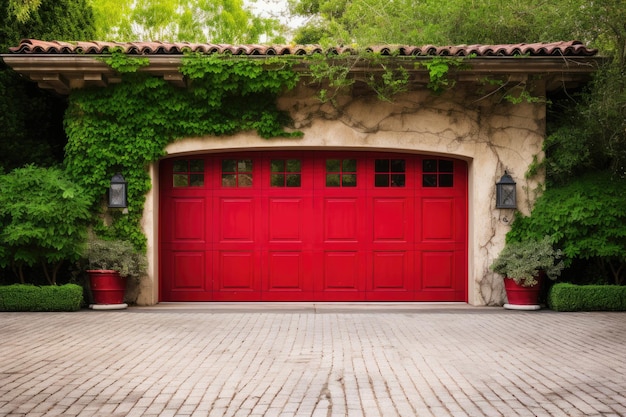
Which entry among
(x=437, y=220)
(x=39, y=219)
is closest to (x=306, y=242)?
(x=437, y=220)

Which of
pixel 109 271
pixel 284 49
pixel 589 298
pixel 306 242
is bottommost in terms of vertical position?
pixel 589 298

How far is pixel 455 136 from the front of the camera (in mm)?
11961

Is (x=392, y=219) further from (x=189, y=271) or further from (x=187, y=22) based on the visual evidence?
(x=187, y=22)

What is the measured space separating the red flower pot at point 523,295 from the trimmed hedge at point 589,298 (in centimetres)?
32

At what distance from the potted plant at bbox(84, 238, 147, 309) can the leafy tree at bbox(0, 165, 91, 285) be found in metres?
0.30

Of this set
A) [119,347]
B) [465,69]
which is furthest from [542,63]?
[119,347]

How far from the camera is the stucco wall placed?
11914mm

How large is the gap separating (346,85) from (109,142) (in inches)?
159

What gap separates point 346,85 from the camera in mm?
11562

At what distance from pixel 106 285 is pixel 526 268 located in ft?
21.6

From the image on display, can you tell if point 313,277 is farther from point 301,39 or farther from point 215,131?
point 301,39

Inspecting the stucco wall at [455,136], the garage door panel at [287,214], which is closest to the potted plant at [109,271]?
the stucco wall at [455,136]

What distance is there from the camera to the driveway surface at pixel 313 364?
18.0 feet

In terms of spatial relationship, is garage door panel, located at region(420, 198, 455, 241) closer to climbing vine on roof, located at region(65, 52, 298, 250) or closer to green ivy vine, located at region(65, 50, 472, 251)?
green ivy vine, located at region(65, 50, 472, 251)
